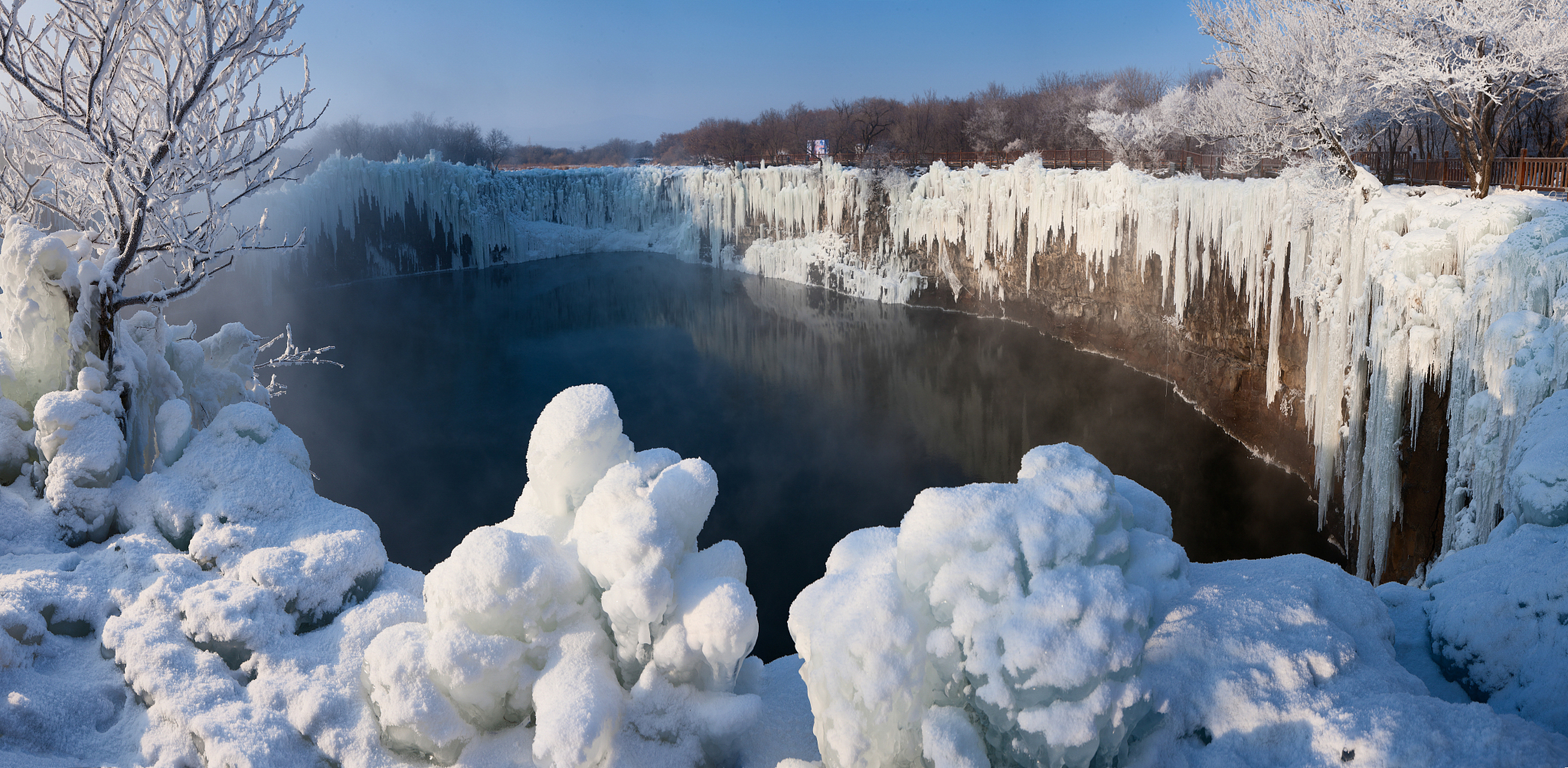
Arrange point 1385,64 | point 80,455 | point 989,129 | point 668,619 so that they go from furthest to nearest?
point 989,129
point 1385,64
point 80,455
point 668,619

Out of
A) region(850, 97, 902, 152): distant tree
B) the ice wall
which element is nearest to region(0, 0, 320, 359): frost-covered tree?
the ice wall

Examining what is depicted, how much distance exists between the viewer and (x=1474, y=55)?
10711mm

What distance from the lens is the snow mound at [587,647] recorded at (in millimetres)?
4016

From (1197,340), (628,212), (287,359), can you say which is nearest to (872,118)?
(628,212)

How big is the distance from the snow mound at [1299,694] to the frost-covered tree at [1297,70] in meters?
11.4

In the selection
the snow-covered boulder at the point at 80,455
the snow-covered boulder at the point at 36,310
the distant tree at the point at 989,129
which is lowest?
the snow-covered boulder at the point at 80,455

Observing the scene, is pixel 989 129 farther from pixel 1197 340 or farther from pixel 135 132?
pixel 135 132

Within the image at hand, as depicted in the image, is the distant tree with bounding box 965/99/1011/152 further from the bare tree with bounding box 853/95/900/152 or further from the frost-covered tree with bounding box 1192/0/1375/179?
the frost-covered tree with bounding box 1192/0/1375/179

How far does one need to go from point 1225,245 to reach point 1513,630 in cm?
1386

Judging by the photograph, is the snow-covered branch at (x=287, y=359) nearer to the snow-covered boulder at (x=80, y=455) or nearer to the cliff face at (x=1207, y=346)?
the snow-covered boulder at (x=80, y=455)

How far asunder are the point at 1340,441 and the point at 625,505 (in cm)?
946

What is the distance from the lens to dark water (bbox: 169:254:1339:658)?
1336cm

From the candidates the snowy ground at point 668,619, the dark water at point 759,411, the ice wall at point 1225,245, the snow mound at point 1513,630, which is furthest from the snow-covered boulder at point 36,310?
the ice wall at point 1225,245

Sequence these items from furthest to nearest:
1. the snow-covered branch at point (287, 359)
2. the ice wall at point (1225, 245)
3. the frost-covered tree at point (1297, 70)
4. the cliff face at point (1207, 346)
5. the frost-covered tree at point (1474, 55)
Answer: the frost-covered tree at point (1297, 70) < the frost-covered tree at point (1474, 55) < the cliff face at point (1207, 346) < the snow-covered branch at point (287, 359) < the ice wall at point (1225, 245)
